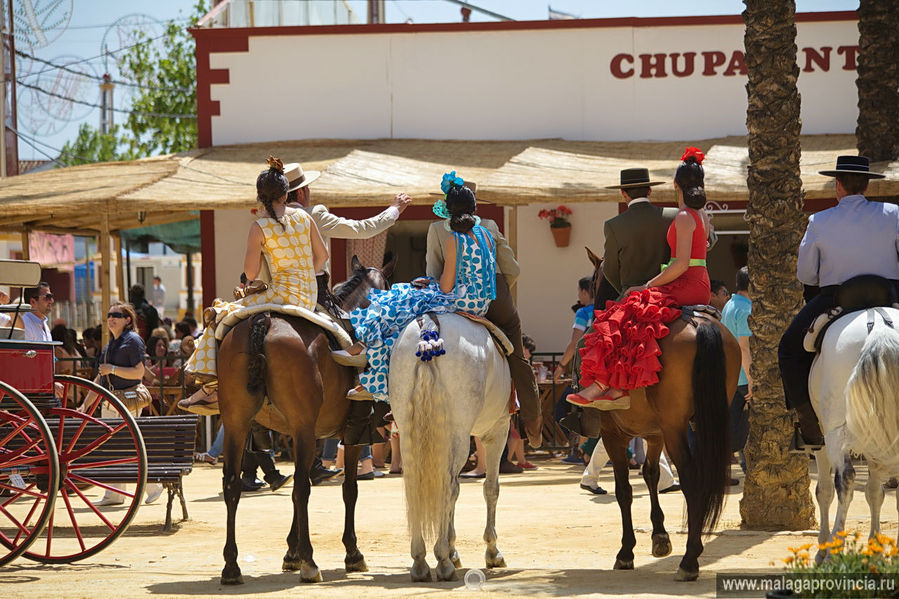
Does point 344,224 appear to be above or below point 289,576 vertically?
above

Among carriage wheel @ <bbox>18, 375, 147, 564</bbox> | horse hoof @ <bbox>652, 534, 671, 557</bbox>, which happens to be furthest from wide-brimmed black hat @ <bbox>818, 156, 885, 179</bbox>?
carriage wheel @ <bbox>18, 375, 147, 564</bbox>

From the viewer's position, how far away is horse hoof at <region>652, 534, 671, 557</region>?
7.40m

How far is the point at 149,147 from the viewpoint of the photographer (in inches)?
1388

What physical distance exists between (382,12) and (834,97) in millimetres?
23685

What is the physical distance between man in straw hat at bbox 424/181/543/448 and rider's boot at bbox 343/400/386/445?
0.91m

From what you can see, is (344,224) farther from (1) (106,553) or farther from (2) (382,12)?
(2) (382,12)

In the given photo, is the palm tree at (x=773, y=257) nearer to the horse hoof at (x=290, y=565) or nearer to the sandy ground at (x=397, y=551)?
the sandy ground at (x=397, y=551)

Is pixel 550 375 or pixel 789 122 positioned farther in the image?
pixel 550 375

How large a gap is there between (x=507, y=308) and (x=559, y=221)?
9.70 meters

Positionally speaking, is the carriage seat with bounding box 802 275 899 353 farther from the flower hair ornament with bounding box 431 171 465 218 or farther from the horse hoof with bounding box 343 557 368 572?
the horse hoof with bounding box 343 557 368 572

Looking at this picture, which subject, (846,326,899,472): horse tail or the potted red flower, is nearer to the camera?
(846,326,899,472): horse tail

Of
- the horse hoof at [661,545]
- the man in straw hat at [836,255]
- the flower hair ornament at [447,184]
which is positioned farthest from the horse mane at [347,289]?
the man in straw hat at [836,255]

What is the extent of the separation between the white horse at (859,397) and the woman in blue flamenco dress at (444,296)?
206 centimetres

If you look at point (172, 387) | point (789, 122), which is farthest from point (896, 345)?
point (172, 387)
